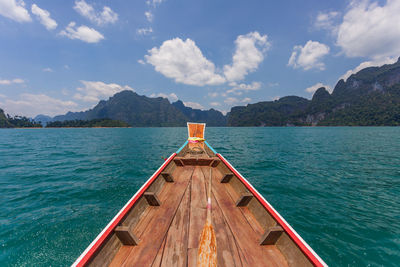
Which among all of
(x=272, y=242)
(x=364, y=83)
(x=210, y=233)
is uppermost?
(x=364, y=83)

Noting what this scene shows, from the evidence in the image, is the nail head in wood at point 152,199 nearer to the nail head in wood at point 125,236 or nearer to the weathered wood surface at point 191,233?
the weathered wood surface at point 191,233

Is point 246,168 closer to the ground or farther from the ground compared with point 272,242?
closer to the ground

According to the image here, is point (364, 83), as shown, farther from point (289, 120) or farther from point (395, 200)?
point (395, 200)

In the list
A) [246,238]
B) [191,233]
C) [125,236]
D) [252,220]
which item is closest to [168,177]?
[191,233]

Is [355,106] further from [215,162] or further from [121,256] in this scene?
[121,256]

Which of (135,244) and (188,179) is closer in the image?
(135,244)

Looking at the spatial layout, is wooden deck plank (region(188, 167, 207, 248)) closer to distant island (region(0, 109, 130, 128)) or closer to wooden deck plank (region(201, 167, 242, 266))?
wooden deck plank (region(201, 167, 242, 266))

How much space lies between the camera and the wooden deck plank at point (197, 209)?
2939mm

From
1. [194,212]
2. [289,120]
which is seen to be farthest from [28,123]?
[289,120]

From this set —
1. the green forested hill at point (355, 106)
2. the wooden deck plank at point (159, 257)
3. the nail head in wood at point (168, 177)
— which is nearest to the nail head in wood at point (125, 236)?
the wooden deck plank at point (159, 257)

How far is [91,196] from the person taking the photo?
6.90 metres

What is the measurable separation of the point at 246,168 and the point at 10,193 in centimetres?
1283

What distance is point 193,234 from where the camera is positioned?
2.99 meters

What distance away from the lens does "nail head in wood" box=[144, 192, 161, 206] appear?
150 inches
